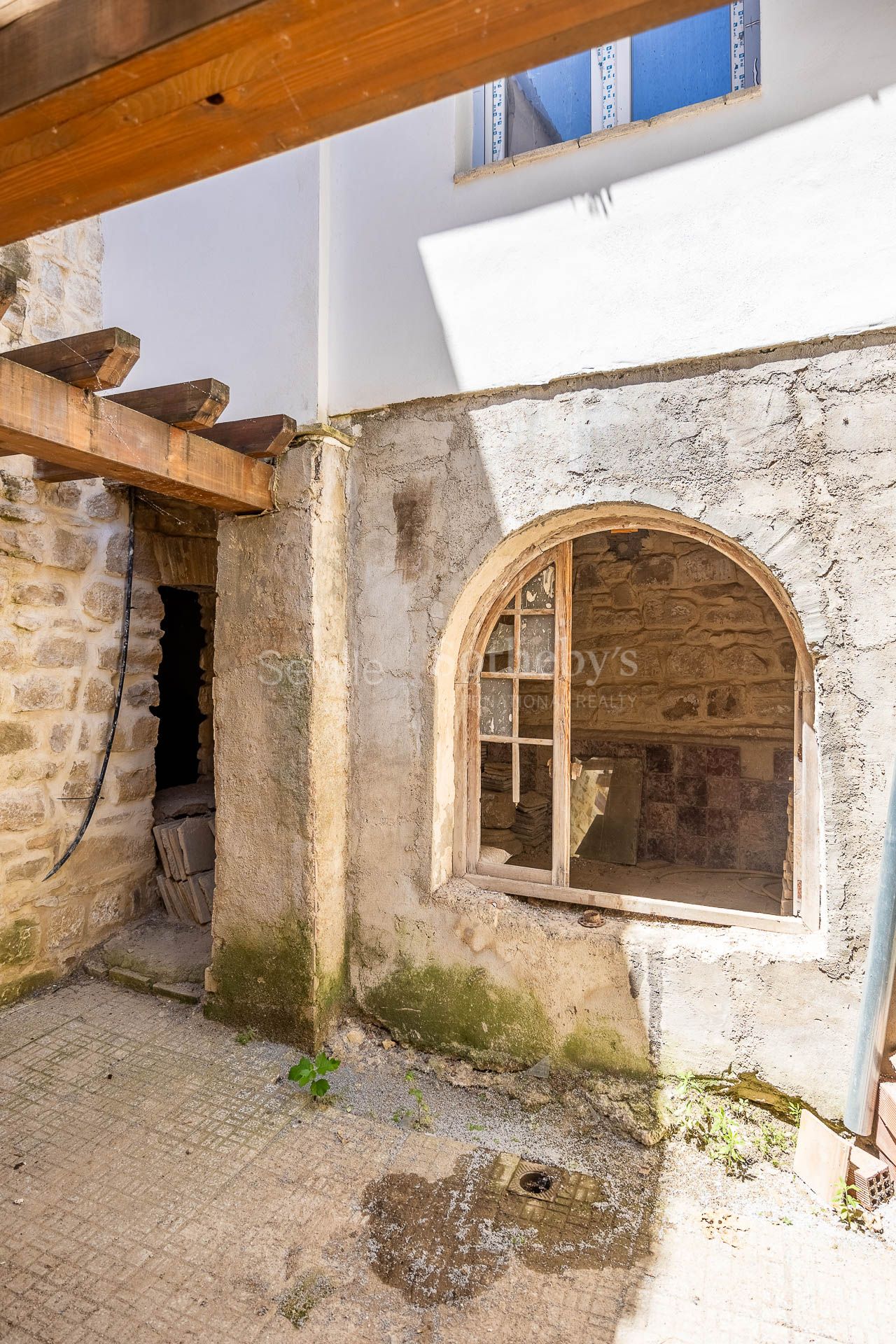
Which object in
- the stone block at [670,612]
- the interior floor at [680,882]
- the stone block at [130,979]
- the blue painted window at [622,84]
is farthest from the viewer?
the stone block at [670,612]

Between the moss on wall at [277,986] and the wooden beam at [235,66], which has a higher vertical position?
the wooden beam at [235,66]

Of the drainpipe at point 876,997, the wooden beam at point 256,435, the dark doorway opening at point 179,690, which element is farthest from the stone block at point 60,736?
the drainpipe at point 876,997

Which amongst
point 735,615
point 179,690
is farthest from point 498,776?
point 179,690

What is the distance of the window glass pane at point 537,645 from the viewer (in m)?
3.19

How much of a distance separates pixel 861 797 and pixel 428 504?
1.91 m

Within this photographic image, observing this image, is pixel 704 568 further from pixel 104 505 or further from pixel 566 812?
pixel 104 505

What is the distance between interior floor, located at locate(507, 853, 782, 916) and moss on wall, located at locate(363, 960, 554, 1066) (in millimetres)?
1998

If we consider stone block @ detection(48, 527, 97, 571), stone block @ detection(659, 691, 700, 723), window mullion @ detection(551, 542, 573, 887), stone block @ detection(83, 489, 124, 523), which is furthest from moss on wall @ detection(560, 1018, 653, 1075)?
stone block @ detection(659, 691, 700, 723)

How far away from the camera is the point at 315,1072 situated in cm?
297

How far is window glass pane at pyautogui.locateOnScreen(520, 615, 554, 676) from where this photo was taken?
319 cm

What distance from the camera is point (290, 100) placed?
114 cm

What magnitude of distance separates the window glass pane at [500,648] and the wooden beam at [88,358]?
1.74m

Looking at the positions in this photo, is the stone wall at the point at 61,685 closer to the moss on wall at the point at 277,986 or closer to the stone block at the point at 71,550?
the stone block at the point at 71,550

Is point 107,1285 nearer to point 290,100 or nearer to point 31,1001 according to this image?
point 31,1001
